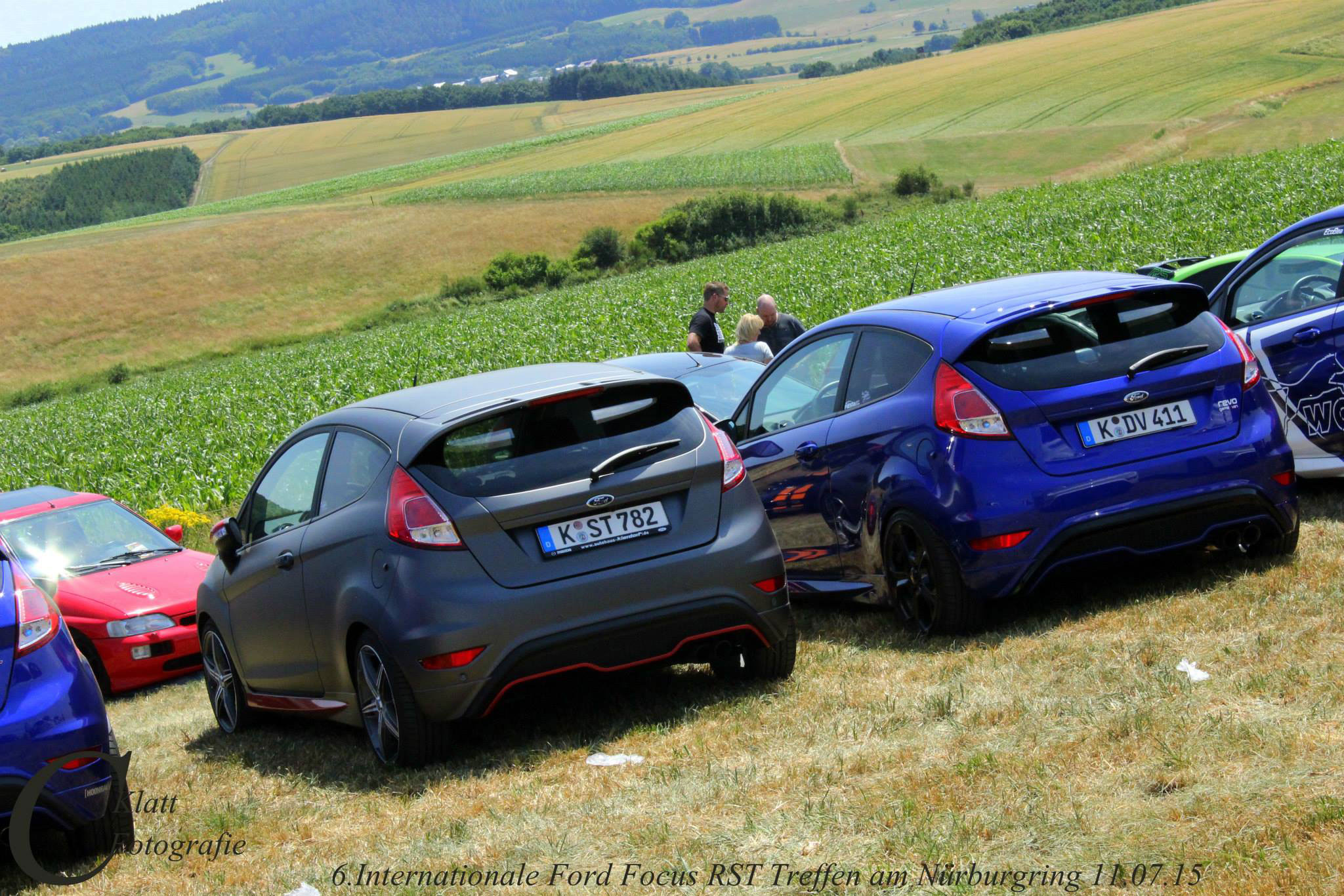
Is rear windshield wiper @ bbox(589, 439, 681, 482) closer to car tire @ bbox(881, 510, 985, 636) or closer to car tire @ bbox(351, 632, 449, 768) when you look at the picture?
car tire @ bbox(351, 632, 449, 768)

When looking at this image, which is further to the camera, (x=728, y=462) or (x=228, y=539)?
(x=228, y=539)

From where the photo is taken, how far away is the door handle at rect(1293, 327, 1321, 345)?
7.86m

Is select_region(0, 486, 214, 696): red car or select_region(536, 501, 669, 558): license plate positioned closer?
select_region(536, 501, 669, 558): license plate

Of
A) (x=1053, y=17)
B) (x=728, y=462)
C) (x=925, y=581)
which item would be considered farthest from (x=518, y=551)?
(x=1053, y=17)

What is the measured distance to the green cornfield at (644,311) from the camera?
22750mm

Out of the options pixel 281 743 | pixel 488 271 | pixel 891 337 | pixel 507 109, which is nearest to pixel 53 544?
pixel 281 743

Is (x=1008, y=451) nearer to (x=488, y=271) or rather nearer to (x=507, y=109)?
(x=488, y=271)

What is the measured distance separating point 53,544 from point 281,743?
539cm

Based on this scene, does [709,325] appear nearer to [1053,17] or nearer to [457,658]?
[457,658]

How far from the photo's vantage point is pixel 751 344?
13.3 metres

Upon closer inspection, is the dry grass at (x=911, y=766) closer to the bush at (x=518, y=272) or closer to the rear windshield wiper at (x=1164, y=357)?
the rear windshield wiper at (x=1164, y=357)

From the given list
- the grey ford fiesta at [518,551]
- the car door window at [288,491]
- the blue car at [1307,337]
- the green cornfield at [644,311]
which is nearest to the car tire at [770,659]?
the grey ford fiesta at [518,551]

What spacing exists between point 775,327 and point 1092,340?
7727 millimetres

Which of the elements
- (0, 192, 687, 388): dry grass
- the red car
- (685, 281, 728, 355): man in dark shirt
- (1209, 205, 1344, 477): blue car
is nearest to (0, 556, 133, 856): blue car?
the red car
